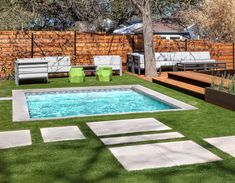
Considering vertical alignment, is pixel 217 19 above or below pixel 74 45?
above

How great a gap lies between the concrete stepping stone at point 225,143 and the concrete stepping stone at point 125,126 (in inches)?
41.8

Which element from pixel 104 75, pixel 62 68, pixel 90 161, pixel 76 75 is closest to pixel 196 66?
pixel 104 75

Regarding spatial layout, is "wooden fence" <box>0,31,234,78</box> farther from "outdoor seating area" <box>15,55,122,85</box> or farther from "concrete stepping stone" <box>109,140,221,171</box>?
"concrete stepping stone" <box>109,140,221,171</box>

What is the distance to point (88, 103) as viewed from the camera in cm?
1052

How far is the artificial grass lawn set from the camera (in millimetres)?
4395

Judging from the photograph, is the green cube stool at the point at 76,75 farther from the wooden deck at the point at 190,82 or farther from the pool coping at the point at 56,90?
the wooden deck at the point at 190,82

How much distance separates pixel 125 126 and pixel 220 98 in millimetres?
3115

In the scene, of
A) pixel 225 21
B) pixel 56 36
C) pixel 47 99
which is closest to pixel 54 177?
pixel 47 99

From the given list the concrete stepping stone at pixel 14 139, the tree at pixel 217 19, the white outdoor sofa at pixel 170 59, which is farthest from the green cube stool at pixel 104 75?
the tree at pixel 217 19

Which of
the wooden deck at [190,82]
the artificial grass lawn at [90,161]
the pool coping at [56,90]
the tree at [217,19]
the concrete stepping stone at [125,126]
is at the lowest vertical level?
the artificial grass lawn at [90,161]

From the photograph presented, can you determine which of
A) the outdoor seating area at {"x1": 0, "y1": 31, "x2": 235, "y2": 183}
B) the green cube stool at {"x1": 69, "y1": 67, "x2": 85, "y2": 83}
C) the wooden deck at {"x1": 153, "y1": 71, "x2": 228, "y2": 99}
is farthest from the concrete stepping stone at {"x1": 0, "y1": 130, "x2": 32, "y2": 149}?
the green cube stool at {"x1": 69, "y1": 67, "x2": 85, "y2": 83}

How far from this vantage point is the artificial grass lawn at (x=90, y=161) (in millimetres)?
4395

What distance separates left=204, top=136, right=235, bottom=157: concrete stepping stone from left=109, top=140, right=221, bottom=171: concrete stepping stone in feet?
0.96

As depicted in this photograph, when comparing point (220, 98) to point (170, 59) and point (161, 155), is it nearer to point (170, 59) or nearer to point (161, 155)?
point (161, 155)
